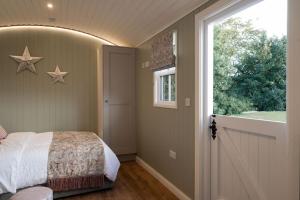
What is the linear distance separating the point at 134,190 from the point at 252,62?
2242 millimetres

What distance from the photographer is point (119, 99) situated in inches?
172

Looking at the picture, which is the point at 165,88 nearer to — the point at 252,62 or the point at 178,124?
the point at 178,124

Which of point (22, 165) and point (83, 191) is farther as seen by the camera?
point (83, 191)

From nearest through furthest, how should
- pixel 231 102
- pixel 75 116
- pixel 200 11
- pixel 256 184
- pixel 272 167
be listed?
pixel 272 167 → pixel 256 184 → pixel 231 102 → pixel 200 11 → pixel 75 116

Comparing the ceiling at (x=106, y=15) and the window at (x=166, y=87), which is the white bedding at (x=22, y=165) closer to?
the window at (x=166, y=87)

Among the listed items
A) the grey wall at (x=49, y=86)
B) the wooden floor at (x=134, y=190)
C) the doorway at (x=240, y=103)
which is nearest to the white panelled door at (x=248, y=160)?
the doorway at (x=240, y=103)

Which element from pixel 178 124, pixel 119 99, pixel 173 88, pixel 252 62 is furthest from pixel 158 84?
pixel 252 62

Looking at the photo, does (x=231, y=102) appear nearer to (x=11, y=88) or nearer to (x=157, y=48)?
(x=157, y=48)

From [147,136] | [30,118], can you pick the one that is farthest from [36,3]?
[147,136]

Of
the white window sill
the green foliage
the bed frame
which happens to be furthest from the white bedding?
the green foliage

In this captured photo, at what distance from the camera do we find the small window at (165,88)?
10.5 feet

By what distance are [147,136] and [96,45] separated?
91.2 inches

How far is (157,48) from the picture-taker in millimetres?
3402

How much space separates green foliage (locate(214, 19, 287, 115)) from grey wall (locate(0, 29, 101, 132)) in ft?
10.3
